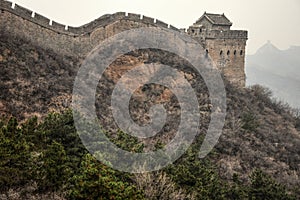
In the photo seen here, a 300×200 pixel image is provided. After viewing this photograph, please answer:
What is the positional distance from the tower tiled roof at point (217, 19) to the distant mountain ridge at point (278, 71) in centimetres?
7674

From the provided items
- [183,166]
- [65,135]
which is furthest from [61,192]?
[183,166]

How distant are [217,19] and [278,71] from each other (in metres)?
137

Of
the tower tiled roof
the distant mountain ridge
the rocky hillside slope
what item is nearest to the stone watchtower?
the tower tiled roof

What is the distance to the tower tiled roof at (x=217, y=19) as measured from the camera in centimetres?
3131

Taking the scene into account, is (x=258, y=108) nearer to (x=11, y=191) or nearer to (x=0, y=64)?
(x=0, y=64)

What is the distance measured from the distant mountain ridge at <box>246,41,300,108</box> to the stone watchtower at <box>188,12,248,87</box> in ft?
253

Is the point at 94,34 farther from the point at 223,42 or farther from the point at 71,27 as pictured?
the point at 223,42

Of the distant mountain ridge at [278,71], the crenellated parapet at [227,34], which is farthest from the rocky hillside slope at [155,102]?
the distant mountain ridge at [278,71]

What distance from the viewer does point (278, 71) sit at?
16125cm

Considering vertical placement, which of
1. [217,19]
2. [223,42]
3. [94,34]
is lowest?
[94,34]

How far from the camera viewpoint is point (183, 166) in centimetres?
1327

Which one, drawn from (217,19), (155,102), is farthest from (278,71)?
(155,102)

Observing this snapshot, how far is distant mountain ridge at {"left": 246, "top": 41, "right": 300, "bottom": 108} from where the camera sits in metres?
126

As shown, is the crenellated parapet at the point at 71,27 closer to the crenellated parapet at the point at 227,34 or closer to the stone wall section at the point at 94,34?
the stone wall section at the point at 94,34
